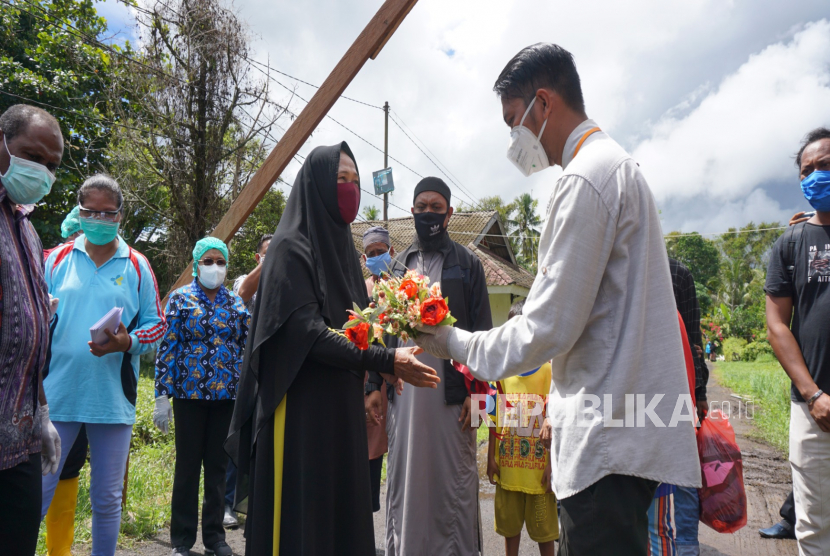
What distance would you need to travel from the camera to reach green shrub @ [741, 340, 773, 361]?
27833 mm

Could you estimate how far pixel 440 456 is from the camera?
143 inches

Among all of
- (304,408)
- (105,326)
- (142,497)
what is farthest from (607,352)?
(142,497)

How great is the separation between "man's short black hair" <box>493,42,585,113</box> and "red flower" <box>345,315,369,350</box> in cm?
118

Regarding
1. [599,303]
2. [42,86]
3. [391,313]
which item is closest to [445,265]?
[391,313]

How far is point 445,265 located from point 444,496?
62.5 inches

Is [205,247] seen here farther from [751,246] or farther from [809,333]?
[751,246]

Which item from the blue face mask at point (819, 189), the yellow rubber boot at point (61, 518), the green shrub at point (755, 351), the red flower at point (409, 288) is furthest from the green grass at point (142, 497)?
the green shrub at point (755, 351)

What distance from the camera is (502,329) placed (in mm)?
1825

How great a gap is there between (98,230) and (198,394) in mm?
1364

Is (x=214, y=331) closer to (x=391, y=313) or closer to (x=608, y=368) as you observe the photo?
(x=391, y=313)

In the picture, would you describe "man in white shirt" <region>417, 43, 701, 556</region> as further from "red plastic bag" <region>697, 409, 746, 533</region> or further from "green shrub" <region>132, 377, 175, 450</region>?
"green shrub" <region>132, 377, 175, 450</region>

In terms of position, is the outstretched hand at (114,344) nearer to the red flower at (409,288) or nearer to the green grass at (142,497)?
the green grass at (142,497)

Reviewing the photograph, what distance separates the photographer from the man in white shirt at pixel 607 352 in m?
1.61

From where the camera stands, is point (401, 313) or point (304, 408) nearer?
point (401, 313)
